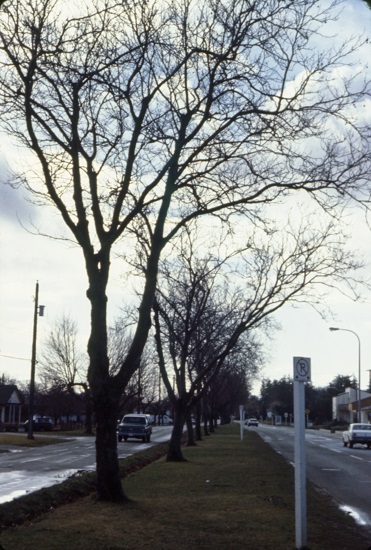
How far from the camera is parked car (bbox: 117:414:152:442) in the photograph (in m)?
48.7

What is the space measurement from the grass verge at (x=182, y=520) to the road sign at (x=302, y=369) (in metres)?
1.98

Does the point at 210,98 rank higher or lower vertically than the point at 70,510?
higher

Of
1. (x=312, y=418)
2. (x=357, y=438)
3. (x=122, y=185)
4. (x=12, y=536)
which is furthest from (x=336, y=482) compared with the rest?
(x=312, y=418)

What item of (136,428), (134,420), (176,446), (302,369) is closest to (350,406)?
(134,420)

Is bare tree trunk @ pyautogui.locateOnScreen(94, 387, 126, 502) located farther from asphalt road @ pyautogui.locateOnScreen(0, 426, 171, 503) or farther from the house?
the house

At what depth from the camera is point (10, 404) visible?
9262 cm

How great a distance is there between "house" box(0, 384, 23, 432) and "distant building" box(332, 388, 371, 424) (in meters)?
41.3

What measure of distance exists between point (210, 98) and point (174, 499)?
6992 mm

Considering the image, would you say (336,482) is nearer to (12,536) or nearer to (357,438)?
(12,536)

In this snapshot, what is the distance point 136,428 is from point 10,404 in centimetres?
4729

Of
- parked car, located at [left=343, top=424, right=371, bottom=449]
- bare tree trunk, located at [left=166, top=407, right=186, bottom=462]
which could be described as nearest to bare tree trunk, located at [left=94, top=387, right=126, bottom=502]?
bare tree trunk, located at [left=166, top=407, right=186, bottom=462]

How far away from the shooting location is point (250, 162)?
14625mm

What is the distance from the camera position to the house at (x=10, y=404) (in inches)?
3515

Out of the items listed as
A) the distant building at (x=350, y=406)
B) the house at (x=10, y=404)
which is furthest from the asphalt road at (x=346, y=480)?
the distant building at (x=350, y=406)
